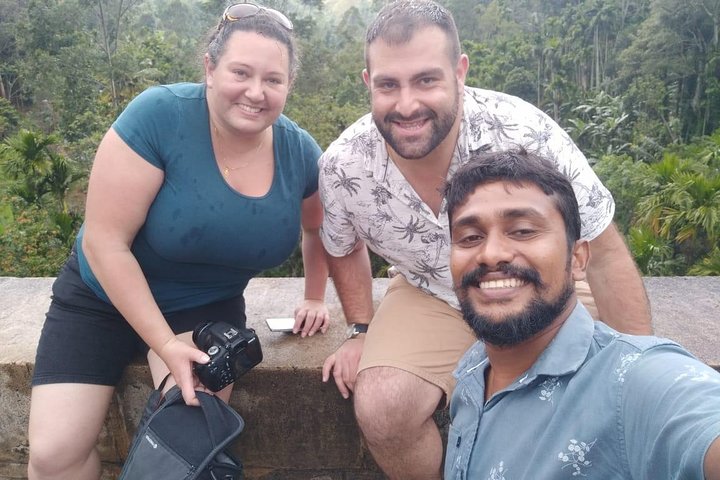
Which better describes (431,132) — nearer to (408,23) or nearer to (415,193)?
(415,193)

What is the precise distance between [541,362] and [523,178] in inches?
16.2

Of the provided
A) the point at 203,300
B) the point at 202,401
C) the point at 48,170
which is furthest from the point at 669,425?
the point at 48,170

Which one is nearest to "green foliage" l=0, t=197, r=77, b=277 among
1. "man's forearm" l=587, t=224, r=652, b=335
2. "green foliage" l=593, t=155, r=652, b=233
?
"man's forearm" l=587, t=224, r=652, b=335

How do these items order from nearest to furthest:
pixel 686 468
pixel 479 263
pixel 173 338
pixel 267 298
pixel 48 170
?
pixel 686 468 < pixel 479 263 < pixel 173 338 < pixel 267 298 < pixel 48 170

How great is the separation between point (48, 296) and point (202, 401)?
1.51 m

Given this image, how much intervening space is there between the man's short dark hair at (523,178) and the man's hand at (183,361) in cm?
99

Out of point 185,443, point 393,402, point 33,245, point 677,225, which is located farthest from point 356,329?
point 33,245

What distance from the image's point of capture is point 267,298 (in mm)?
3094

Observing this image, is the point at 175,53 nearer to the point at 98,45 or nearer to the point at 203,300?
the point at 98,45

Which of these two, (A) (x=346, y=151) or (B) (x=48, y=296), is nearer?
(A) (x=346, y=151)

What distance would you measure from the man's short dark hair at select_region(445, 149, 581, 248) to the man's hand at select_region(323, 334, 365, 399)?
936mm

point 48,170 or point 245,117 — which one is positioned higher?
point 245,117

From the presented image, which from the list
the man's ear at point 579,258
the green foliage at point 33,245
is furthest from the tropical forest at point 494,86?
the man's ear at point 579,258

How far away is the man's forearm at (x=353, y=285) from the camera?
257cm
